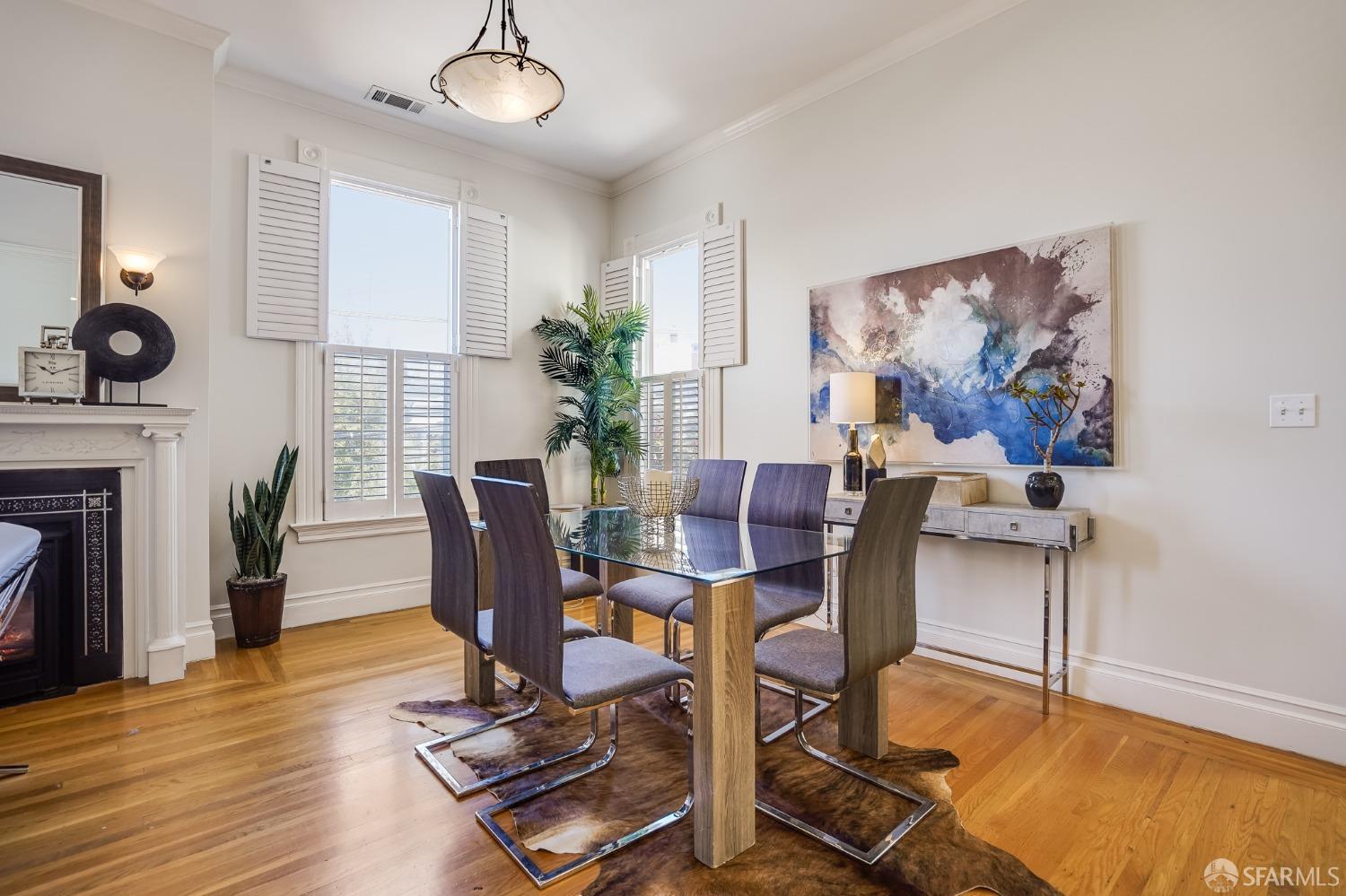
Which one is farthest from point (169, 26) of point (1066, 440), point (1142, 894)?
point (1142, 894)

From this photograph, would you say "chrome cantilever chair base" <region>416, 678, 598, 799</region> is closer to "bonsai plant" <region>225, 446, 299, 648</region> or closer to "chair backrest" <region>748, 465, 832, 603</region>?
"chair backrest" <region>748, 465, 832, 603</region>

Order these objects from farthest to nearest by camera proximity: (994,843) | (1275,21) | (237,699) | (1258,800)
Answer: (237,699) < (1275,21) < (1258,800) < (994,843)

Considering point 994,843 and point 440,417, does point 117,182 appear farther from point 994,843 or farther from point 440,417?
point 994,843

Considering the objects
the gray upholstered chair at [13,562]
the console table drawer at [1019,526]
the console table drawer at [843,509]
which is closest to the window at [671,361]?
the console table drawer at [843,509]

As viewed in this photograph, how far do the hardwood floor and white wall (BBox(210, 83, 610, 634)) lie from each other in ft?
3.51

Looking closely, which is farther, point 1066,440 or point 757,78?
point 757,78

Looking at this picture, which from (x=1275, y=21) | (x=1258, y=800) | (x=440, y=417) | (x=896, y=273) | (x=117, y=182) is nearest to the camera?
(x=1258, y=800)

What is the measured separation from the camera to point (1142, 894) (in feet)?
5.18

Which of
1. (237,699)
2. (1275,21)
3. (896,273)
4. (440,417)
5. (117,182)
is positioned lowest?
(237,699)

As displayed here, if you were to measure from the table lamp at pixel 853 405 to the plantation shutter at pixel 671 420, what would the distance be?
1353 mm

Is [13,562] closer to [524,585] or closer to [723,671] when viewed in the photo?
[524,585]

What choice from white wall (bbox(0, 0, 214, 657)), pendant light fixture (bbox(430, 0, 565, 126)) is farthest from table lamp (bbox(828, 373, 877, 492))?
white wall (bbox(0, 0, 214, 657))

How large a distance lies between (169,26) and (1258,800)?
18.1 ft

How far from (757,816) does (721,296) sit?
10.8 ft
